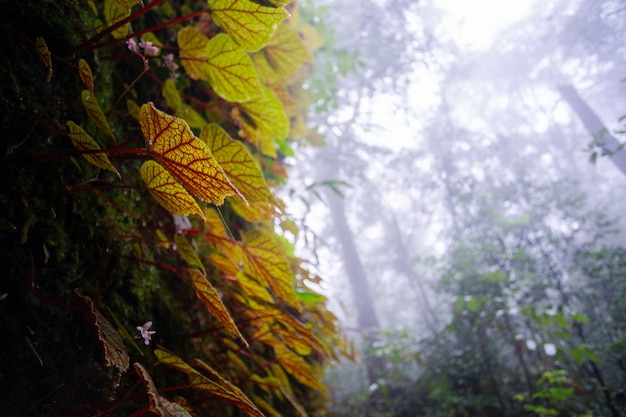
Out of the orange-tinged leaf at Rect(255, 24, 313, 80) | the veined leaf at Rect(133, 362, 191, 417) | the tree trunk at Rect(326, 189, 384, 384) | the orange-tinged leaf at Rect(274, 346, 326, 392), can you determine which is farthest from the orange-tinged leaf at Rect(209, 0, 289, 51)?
the tree trunk at Rect(326, 189, 384, 384)

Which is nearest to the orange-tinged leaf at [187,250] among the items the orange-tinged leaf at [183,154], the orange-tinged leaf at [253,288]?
the orange-tinged leaf at [253,288]

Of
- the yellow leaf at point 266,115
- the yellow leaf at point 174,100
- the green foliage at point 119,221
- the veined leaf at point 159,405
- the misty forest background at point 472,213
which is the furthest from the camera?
the misty forest background at point 472,213

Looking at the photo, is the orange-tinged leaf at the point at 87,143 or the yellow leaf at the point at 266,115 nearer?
the orange-tinged leaf at the point at 87,143

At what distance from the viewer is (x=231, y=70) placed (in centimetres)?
67

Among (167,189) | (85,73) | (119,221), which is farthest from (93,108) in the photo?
(119,221)

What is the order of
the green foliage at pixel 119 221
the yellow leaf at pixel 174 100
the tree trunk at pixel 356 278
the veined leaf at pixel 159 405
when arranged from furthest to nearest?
the tree trunk at pixel 356 278 → the yellow leaf at pixel 174 100 → the green foliage at pixel 119 221 → the veined leaf at pixel 159 405

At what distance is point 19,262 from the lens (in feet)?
1.60

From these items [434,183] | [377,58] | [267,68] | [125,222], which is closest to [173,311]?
[125,222]

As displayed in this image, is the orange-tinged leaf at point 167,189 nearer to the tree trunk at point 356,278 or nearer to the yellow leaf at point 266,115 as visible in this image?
the yellow leaf at point 266,115

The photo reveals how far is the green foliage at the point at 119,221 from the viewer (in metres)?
0.44

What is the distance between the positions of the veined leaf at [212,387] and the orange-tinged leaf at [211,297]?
8 cm

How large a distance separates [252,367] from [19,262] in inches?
31.9

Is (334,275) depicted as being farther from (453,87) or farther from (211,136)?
(211,136)

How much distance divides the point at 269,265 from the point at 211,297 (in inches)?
6.2
